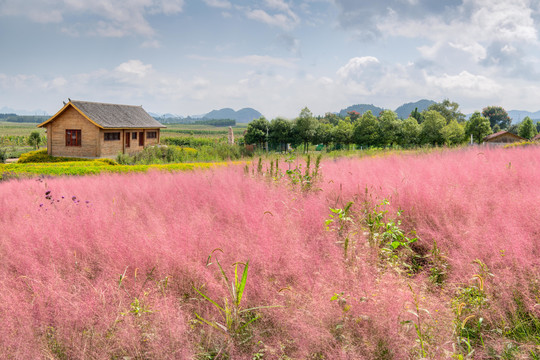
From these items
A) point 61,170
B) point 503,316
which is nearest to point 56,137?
point 61,170

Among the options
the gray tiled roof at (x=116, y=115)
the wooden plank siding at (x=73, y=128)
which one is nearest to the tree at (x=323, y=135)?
the gray tiled roof at (x=116, y=115)

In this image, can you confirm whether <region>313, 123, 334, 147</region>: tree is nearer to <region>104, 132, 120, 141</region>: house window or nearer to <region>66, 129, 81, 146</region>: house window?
<region>104, 132, 120, 141</region>: house window

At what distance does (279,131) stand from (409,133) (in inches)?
389

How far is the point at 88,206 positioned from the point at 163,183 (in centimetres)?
202

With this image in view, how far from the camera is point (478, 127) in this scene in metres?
36.5

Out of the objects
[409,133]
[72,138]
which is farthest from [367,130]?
[72,138]

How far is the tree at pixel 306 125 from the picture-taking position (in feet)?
87.5

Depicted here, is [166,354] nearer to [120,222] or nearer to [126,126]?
[120,222]

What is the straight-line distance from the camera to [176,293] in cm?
294

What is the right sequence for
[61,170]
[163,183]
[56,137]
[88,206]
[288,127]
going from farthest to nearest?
[288,127] → [56,137] → [61,170] → [163,183] → [88,206]

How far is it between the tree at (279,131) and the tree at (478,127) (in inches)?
870

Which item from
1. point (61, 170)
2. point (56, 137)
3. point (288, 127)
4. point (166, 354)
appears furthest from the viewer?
point (288, 127)

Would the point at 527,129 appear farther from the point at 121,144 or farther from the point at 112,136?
the point at 112,136

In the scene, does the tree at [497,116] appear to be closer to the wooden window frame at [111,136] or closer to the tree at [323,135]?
the tree at [323,135]
